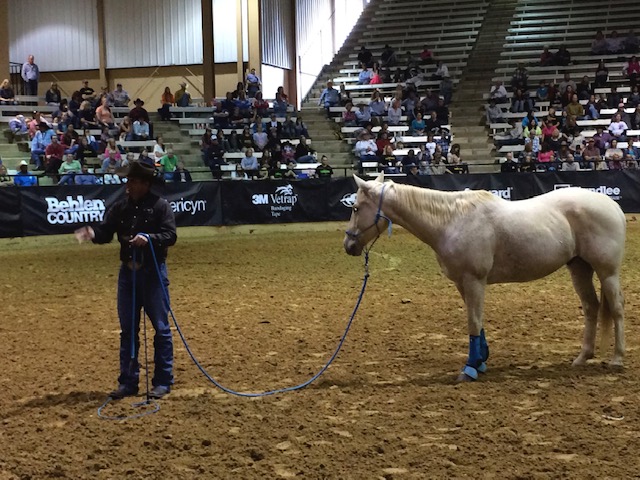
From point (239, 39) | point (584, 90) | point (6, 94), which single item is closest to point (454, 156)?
point (584, 90)

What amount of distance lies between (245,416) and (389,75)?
27731 millimetres

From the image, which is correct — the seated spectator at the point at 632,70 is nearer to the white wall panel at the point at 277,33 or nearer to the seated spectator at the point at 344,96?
the seated spectator at the point at 344,96

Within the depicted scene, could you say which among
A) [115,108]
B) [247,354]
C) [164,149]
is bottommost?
[247,354]

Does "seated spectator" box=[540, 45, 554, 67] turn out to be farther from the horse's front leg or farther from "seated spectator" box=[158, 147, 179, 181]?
the horse's front leg

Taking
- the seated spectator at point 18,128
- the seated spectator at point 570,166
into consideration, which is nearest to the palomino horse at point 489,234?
the seated spectator at point 570,166

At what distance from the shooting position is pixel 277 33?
33.2 metres

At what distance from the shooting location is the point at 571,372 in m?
6.82

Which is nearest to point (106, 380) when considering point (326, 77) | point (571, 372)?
point (571, 372)

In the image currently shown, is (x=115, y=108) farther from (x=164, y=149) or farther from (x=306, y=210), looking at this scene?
(x=306, y=210)

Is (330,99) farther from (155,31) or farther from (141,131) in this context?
(155,31)

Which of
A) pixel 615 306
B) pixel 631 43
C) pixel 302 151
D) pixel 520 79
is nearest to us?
pixel 615 306

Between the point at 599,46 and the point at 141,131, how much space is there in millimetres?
19649

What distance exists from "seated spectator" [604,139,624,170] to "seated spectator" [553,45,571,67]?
817 centimetres

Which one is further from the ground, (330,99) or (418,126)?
(330,99)
